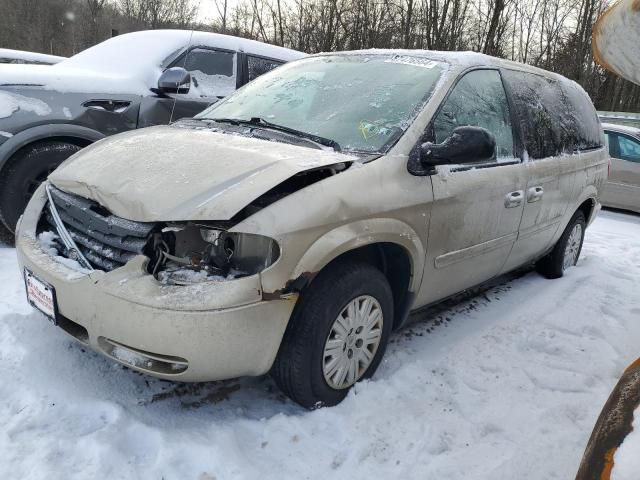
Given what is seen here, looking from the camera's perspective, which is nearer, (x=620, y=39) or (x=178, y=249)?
(x=620, y=39)

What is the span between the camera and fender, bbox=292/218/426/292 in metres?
2.11

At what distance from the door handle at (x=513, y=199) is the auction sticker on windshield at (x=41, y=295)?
100.0 inches

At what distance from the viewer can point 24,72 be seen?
405 cm

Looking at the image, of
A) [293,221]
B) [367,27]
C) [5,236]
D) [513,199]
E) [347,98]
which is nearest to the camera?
[293,221]

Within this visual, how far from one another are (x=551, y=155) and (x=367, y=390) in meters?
2.33

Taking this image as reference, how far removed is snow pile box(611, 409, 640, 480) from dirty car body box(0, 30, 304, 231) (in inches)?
144

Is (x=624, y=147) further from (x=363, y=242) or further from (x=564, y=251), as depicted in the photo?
(x=363, y=242)

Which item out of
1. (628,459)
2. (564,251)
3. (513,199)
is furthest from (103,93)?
(628,459)

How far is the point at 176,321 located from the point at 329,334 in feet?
2.31

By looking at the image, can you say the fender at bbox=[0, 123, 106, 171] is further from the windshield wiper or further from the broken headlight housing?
the broken headlight housing

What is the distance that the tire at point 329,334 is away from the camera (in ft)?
7.29

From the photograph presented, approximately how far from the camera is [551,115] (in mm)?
3961

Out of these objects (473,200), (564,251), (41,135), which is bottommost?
(564,251)

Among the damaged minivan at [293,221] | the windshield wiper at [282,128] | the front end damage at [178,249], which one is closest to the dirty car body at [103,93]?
the windshield wiper at [282,128]
